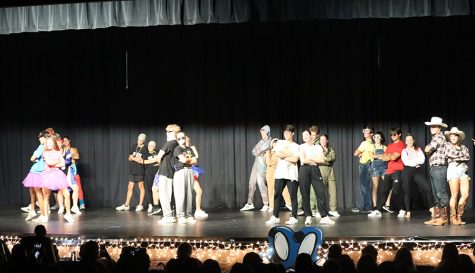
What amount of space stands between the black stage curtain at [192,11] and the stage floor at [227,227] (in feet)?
11.2

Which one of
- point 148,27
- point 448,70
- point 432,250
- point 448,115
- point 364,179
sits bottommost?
point 432,250

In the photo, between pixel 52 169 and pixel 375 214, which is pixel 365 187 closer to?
pixel 375 214

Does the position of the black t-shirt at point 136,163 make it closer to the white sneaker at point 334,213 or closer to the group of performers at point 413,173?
the white sneaker at point 334,213

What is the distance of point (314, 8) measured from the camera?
12125mm

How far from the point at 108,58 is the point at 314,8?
5.78m

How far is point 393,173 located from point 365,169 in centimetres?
86

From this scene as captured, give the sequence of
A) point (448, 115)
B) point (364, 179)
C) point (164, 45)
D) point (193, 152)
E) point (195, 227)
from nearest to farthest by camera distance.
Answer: point (195, 227)
point (193, 152)
point (364, 179)
point (448, 115)
point (164, 45)

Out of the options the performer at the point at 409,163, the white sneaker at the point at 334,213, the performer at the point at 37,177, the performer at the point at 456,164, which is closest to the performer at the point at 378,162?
the performer at the point at 409,163

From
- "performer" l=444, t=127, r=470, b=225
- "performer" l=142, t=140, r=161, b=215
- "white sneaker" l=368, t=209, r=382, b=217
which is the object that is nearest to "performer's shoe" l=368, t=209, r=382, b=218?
"white sneaker" l=368, t=209, r=382, b=217

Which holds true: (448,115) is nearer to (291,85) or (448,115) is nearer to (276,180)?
(291,85)

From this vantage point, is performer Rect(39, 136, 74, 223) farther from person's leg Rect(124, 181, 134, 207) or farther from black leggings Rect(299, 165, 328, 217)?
black leggings Rect(299, 165, 328, 217)

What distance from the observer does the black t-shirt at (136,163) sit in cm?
1457

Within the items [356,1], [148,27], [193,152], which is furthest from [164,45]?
[356,1]

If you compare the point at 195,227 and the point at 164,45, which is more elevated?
the point at 164,45
